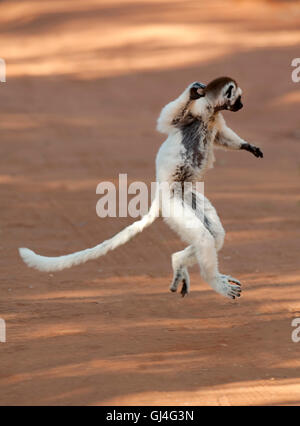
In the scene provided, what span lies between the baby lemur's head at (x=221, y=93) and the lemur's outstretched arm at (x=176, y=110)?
0.15m

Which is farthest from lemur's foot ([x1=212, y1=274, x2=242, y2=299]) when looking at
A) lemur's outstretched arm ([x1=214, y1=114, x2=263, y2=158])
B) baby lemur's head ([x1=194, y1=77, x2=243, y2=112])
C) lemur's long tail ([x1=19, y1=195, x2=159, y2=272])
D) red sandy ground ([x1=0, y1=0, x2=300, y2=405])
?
baby lemur's head ([x1=194, y1=77, x2=243, y2=112])

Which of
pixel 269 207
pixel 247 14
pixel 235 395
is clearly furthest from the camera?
pixel 247 14

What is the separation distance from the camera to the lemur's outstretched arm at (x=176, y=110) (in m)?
5.97

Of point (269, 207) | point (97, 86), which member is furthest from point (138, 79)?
point (269, 207)

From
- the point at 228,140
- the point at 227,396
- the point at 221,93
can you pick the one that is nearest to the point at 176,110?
the point at 221,93

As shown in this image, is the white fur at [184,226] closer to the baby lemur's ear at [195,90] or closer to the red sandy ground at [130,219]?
the baby lemur's ear at [195,90]

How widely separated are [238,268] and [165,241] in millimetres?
1014

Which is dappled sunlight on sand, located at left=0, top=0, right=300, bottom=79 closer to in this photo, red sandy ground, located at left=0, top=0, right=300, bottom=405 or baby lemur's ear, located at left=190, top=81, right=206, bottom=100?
red sandy ground, located at left=0, top=0, right=300, bottom=405

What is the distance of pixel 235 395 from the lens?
5.23 meters

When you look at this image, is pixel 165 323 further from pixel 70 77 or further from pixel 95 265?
pixel 70 77

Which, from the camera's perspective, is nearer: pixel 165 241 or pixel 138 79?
pixel 165 241

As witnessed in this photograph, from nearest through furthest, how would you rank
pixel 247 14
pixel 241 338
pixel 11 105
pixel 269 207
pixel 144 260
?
pixel 241 338
pixel 144 260
pixel 269 207
pixel 11 105
pixel 247 14

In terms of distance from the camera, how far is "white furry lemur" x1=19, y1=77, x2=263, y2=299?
5.96 m

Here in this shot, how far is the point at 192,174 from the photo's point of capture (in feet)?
20.4
